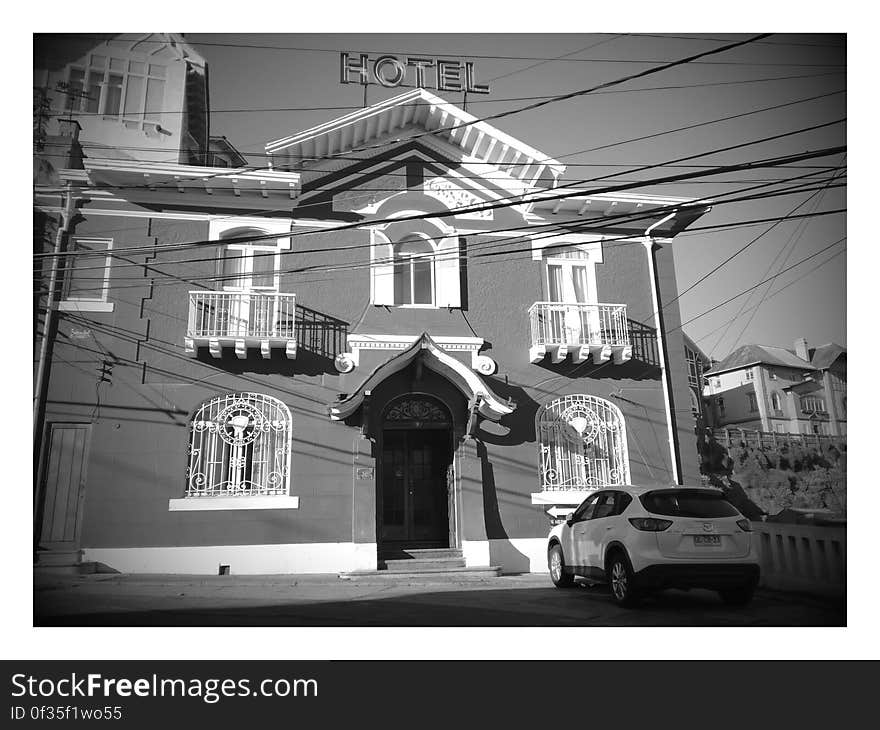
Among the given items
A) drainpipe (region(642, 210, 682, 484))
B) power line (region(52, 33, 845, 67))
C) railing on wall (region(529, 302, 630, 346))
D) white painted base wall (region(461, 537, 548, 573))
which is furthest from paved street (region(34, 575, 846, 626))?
power line (region(52, 33, 845, 67))

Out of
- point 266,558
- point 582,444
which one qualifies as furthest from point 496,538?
point 266,558

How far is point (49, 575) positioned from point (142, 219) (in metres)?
6.07

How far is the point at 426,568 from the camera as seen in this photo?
10781mm

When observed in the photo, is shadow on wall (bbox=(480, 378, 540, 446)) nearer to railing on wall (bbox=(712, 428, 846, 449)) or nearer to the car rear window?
the car rear window

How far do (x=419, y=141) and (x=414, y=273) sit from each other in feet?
8.46

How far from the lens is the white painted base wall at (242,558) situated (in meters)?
10.4

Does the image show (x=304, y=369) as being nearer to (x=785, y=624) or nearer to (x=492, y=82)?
(x=492, y=82)

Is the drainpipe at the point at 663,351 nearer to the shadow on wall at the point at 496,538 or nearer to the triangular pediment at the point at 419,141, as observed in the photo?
the triangular pediment at the point at 419,141

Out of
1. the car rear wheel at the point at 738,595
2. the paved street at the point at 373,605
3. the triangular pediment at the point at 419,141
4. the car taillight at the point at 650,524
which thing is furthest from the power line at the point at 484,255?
the car rear wheel at the point at 738,595

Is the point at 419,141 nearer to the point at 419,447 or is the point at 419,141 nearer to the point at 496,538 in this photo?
the point at 419,447

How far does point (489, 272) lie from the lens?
1221 cm

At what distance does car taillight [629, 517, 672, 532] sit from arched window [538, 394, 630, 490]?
3.96 m

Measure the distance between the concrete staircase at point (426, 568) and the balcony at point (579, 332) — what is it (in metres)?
3.77

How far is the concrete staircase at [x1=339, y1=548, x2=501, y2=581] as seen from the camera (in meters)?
10.4
